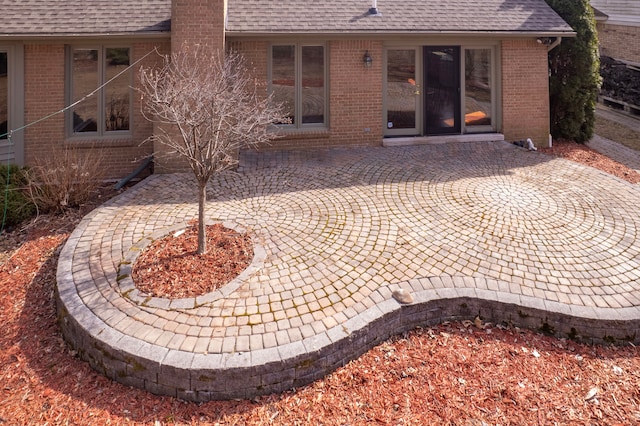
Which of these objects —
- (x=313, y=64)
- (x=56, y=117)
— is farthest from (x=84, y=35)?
(x=313, y=64)

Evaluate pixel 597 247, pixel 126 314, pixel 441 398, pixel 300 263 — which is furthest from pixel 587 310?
pixel 126 314

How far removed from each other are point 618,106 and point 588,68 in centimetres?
751

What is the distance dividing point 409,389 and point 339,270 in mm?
1904

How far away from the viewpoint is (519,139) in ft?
39.7

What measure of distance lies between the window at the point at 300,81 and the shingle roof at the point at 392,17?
0.71 m

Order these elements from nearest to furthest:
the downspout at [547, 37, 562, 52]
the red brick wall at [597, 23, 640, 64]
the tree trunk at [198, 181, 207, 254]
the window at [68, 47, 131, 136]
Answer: the tree trunk at [198, 181, 207, 254] → the window at [68, 47, 131, 136] → the downspout at [547, 37, 562, 52] → the red brick wall at [597, 23, 640, 64]

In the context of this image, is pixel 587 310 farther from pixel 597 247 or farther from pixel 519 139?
pixel 519 139

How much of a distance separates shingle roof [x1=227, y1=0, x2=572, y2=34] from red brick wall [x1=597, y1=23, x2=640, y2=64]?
33.1ft

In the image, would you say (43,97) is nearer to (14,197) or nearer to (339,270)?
(14,197)

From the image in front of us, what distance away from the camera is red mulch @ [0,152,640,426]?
391 centimetres

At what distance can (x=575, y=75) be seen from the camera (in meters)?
12.5

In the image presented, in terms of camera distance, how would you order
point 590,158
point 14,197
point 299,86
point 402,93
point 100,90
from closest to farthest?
point 14,197, point 100,90, point 299,86, point 590,158, point 402,93

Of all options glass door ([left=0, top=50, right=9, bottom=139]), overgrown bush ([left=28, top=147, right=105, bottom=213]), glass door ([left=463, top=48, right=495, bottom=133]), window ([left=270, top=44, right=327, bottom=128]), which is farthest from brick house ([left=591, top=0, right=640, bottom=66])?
glass door ([left=0, top=50, right=9, bottom=139])

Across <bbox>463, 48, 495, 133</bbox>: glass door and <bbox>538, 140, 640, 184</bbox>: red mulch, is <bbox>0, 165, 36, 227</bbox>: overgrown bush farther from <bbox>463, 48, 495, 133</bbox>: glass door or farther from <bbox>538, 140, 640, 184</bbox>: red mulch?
<bbox>538, 140, 640, 184</bbox>: red mulch
